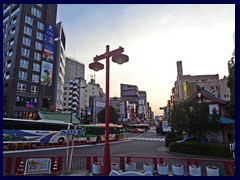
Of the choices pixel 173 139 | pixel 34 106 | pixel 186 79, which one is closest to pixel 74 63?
pixel 186 79

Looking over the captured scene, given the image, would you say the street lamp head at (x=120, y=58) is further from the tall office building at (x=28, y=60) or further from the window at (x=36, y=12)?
the window at (x=36, y=12)

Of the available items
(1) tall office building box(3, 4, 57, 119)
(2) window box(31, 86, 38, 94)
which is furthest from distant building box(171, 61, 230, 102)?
(2) window box(31, 86, 38, 94)

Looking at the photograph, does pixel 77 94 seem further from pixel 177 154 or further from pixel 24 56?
pixel 177 154

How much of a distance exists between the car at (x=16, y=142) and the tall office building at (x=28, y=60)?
20.6m

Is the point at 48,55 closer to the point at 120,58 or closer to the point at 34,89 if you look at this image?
the point at 34,89

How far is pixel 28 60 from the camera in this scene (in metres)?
42.2

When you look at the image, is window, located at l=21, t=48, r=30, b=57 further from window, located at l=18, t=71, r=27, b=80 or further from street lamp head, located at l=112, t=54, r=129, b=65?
street lamp head, located at l=112, t=54, r=129, b=65

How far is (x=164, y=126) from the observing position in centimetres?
4484

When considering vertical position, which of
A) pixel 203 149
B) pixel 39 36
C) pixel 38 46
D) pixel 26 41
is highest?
pixel 39 36

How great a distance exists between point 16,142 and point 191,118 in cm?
1816

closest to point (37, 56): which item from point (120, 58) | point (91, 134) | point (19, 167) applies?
point (91, 134)

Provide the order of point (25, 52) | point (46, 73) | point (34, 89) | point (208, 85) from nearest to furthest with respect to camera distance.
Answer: point (25, 52)
point (34, 89)
point (46, 73)
point (208, 85)

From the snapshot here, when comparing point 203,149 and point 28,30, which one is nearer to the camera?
point 203,149

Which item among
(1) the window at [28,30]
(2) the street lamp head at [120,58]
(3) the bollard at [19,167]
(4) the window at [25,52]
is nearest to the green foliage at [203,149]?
(2) the street lamp head at [120,58]
